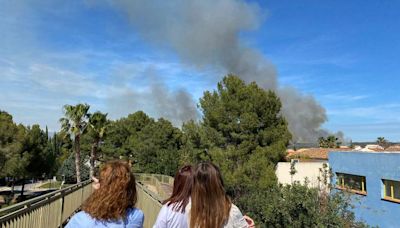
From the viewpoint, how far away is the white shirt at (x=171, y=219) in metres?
2.76

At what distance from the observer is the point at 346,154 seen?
25594mm

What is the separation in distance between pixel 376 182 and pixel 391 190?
0.96m

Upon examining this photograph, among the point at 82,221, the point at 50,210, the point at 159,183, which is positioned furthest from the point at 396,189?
the point at 82,221

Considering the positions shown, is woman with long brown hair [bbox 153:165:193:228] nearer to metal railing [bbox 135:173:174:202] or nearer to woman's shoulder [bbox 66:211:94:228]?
woman's shoulder [bbox 66:211:94:228]

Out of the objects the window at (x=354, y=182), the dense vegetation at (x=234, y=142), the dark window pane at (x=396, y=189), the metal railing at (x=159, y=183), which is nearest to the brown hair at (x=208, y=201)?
the metal railing at (x=159, y=183)

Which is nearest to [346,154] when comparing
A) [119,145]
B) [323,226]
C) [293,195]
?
[293,195]

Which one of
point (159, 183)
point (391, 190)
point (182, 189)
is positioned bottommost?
point (391, 190)

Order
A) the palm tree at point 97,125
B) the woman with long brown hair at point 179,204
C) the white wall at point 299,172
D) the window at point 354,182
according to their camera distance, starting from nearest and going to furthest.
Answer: the woman with long brown hair at point 179,204, the window at point 354,182, the white wall at point 299,172, the palm tree at point 97,125

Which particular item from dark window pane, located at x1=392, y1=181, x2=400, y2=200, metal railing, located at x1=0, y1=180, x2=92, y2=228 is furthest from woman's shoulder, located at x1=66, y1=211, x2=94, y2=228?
dark window pane, located at x1=392, y1=181, x2=400, y2=200

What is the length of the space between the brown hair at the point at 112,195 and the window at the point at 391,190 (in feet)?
69.5

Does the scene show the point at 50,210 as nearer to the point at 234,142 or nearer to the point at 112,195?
the point at 112,195

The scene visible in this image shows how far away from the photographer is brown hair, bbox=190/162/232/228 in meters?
2.64

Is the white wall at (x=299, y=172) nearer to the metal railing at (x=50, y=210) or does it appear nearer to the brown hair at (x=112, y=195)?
the metal railing at (x=50, y=210)

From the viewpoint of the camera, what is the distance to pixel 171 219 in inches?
109
